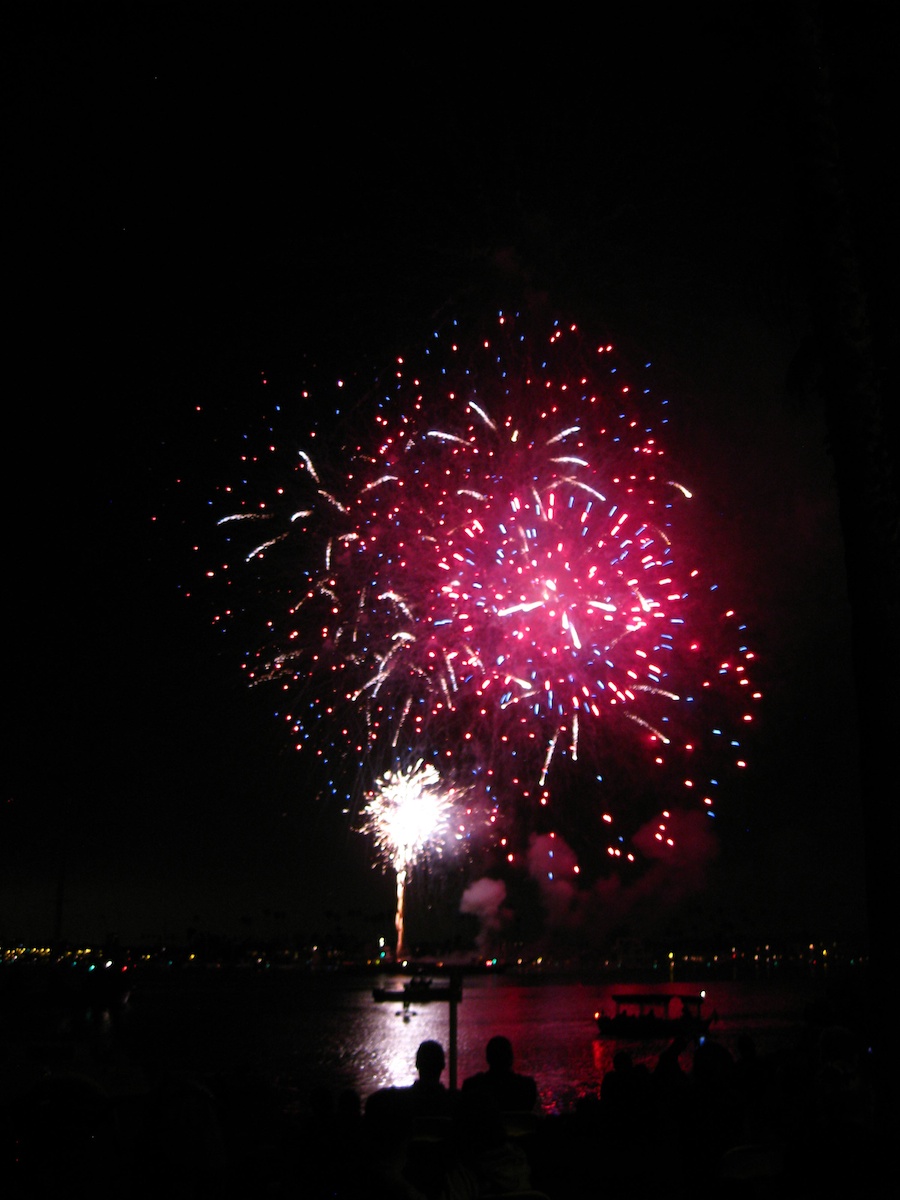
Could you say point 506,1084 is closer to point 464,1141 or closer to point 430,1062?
point 430,1062

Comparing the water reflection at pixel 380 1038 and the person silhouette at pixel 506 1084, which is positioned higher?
the person silhouette at pixel 506 1084

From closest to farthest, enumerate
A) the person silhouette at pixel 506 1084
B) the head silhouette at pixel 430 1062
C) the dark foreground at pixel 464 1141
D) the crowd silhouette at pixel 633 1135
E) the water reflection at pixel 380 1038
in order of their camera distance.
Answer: the dark foreground at pixel 464 1141 → the crowd silhouette at pixel 633 1135 → the person silhouette at pixel 506 1084 → the head silhouette at pixel 430 1062 → the water reflection at pixel 380 1038

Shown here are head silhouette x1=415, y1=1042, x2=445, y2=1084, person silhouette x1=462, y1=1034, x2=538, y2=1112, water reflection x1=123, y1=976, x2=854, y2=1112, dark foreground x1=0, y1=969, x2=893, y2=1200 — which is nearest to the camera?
dark foreground x1=0, y1=969, x2=893, y2=1200

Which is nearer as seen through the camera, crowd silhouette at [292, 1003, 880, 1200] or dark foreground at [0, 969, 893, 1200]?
dark foreground at [0, 969, 893, 1200]

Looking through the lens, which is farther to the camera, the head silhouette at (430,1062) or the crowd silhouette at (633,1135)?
the head silhouette at (430,1062)

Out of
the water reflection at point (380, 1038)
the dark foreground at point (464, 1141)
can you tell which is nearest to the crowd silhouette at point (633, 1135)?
the dark foreground at point (464, 1141)

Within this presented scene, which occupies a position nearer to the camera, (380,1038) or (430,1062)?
(430,1062)

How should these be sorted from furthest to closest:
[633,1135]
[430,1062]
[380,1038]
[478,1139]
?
[380,1038]
[430,1062]
[633,1135]
[478,1139]

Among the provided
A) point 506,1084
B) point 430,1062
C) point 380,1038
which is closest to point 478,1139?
point 506,1084

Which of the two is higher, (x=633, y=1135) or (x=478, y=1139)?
(x=478, y=1139)

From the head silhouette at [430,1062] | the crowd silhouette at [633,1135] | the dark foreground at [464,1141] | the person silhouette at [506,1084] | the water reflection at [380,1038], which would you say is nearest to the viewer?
the dark foreground at [464,1141]

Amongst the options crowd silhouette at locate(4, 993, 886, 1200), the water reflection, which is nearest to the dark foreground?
crowd silhouette at locate(4, 993, 886, 1200)

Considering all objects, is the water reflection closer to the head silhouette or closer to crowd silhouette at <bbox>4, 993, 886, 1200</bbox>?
the head silhouette

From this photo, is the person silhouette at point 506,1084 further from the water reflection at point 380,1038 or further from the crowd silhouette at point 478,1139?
the water reflection at point 380,1038
